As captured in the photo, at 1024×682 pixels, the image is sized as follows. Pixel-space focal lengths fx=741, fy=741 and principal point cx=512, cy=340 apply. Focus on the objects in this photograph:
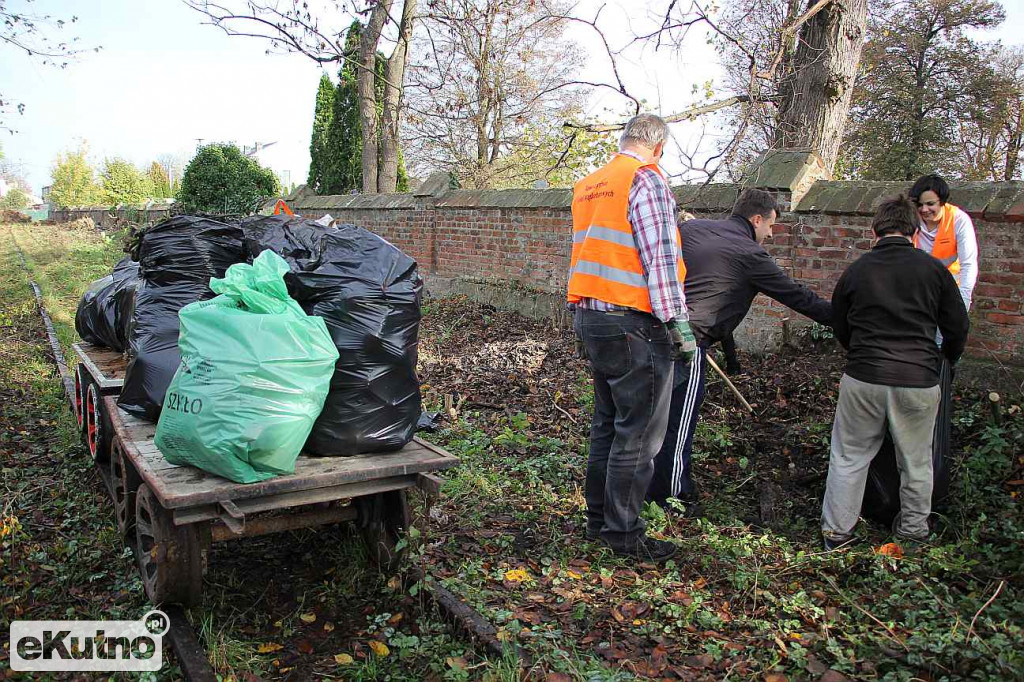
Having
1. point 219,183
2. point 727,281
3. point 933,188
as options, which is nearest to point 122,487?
point 727,281

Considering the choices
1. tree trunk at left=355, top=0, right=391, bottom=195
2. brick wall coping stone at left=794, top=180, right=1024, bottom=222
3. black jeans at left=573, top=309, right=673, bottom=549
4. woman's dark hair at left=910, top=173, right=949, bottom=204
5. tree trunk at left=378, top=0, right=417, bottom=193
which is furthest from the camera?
tree trunk at left=378, top=0, right=417, bottom=193

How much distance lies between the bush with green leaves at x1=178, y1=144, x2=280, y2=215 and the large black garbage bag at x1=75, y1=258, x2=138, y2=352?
13291 millimetres

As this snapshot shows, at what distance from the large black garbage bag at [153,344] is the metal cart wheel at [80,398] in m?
1.38

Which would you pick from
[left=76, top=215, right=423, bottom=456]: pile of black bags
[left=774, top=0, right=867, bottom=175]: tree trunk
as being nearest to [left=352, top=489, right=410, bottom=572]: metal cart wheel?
[left=76, top=215, right=423, bottom=456]: pile of black bags

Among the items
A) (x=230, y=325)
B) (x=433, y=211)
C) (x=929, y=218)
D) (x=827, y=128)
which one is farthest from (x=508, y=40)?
(x=230, y=325)

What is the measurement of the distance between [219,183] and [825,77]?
15760 millimetres

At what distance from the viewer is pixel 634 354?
3.57m

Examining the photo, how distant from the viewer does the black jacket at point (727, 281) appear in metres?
4.16

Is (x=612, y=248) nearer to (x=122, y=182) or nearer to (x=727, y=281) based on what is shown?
(x=727, y=281)

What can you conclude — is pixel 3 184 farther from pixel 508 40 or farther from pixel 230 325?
pixel 230 325

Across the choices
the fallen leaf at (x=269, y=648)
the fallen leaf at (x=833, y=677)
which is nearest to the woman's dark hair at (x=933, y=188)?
the fallen leaf at (x=833, y=677)

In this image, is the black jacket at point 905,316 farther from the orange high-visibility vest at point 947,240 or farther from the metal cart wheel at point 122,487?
the metal cart wheel at point 122,487

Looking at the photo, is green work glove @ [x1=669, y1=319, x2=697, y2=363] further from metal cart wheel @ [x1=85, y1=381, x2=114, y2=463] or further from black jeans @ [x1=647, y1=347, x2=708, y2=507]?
metal cart wheel @ [x1=85, y1=381, x2=114, y2=463]

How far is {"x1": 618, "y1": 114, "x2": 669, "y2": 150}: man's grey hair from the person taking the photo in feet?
12.0
